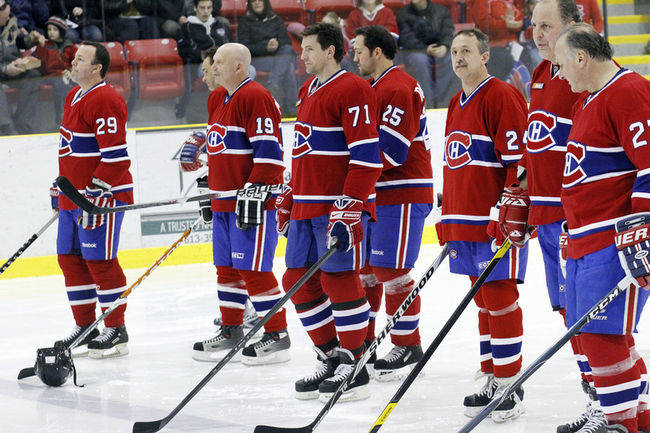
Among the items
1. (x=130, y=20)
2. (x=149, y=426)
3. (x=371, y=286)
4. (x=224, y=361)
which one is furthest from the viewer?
(x=130, y=20)

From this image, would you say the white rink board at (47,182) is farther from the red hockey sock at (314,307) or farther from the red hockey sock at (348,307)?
the red hockey sock at (348,307)

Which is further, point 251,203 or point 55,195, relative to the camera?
point 55,195

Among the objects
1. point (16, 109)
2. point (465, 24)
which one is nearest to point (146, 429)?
point (16, 109)

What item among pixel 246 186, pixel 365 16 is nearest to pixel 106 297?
pixel 246 186

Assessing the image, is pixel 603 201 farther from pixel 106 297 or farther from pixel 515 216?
pixel 106 297

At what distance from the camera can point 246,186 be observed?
12.4 feet

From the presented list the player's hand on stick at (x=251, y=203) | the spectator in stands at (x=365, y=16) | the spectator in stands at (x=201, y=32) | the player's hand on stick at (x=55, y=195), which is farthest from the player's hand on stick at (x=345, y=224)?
the spectator in stands at (x=365, y=16)

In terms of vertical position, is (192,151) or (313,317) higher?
(192,151)

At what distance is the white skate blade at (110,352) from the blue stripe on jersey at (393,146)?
151 cm

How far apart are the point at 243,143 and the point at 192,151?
60 cm

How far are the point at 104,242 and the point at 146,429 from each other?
1.27m

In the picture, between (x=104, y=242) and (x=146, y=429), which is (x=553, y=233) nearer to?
(x=146, y=429)

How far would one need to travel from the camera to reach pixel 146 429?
2.99 meters

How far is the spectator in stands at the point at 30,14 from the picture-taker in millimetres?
6961
